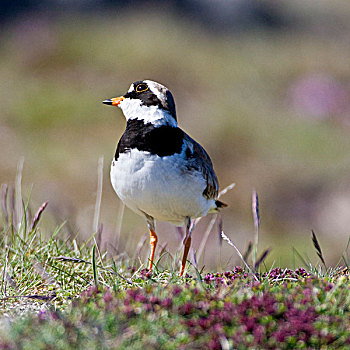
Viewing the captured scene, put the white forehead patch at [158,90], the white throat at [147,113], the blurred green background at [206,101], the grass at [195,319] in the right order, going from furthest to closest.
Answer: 1. the blurred green background at [206,101]
2. the white forehead patch at [158,90]
3. the white throat at [147,113]
4. the grass at [195,319]

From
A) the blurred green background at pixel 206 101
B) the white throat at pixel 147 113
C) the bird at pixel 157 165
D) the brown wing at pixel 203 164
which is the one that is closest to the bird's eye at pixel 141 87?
the bird at pixel 157 165

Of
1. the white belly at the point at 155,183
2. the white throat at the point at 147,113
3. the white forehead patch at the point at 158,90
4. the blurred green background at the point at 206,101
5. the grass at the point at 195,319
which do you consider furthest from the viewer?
the blurred green background at the point at 206,101

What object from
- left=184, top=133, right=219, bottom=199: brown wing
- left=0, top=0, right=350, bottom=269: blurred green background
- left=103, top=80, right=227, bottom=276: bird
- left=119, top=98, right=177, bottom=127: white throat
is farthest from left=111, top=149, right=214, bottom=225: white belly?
left=0, top=0, right=350, bottom=269: blurred green background

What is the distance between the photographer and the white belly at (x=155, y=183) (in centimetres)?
488

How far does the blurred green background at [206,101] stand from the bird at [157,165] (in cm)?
527

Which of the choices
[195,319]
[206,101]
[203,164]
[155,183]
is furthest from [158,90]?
[206,101]

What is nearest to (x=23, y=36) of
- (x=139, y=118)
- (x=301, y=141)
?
(x=301, y=141)

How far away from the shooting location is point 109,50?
1948cm

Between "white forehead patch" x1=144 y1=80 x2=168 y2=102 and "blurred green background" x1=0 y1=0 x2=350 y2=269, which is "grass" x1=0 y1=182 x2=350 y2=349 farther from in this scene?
"blurred green background" x1=0 y1=0 x2=350 y2=269

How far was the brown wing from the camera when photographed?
5.26 metres

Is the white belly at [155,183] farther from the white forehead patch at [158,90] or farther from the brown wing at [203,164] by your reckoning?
the white forehead patch at [158,90]

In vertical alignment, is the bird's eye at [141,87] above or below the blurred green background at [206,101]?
above

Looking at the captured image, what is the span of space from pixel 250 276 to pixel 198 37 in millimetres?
18258

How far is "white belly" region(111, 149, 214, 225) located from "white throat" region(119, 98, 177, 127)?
14.0 inches
